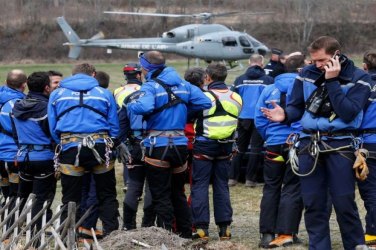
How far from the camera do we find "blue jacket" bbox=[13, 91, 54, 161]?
856 centimetres

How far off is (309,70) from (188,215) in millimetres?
2536

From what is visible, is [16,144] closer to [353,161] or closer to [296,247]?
[296,247]

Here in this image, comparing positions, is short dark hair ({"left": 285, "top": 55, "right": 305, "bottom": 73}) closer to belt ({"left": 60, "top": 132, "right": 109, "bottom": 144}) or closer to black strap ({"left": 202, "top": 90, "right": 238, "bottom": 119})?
black strap ({"left": 202, "top": 90, "right": 238, "bottom": 119})

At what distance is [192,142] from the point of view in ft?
29.7

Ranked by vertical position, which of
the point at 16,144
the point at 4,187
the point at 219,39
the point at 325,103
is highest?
the point at 325,103

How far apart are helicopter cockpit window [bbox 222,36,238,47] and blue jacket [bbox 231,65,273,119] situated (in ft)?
56.1

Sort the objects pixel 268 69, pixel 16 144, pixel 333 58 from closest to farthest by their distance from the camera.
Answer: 1. pixel 333 58
2. pixel 16 144
3. pixel 268 69

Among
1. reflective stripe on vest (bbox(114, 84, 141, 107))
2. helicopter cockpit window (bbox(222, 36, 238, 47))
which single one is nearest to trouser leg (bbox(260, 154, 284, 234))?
reflective stripe on vest (bbox(114, 84, 141, 107))

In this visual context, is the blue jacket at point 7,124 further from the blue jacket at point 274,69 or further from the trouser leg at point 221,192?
the blue jacket at point 274,69

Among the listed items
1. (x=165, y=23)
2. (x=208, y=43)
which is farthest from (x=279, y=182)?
(x=165, y=23)

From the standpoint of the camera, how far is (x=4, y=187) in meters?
9.72

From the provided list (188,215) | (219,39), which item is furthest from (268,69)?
(219,39)

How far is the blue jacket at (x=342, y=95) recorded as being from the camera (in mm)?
6379

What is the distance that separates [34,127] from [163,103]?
1.43m
